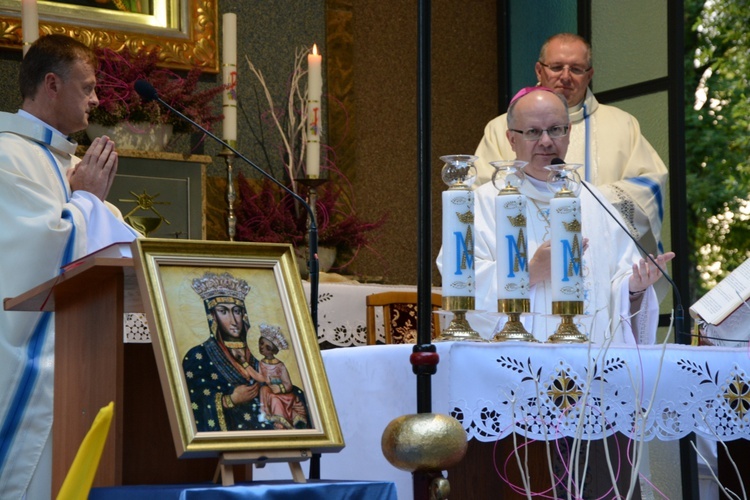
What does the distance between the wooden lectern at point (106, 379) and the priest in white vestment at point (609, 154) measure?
292cm

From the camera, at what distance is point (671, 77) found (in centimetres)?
598

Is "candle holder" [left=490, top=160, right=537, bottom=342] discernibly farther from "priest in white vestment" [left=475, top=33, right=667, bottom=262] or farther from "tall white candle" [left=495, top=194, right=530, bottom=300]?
"priest in white vestment" [left=475, top=33, right=667, bottom=262]

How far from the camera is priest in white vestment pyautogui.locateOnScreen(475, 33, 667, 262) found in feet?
16.7

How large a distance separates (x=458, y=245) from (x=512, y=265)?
0.48 feet

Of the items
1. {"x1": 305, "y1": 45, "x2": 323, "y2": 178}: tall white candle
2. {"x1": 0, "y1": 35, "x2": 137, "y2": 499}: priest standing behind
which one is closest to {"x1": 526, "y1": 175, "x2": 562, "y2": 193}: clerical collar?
{"x1": 0, "y1": 35, "x2": 137, "y2": 499}: priest standing behind

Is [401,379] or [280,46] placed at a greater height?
[280,46]

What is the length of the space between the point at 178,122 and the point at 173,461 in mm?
3239

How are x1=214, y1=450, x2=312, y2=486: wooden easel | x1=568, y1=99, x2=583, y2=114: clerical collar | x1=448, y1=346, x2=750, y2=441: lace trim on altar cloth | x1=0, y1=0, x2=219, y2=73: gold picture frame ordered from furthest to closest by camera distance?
x1=0, y1=0, x2=219, y2=73: gold picture frame → x1=568, y1=99, x2=583, y2=114: clerical collar → x1=448, y1=346, x2=750, y2=441: lace trim on altar cloth → x1=214, y1=450, x2=312, y2=486: wooden easel

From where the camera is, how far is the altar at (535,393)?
2428mm

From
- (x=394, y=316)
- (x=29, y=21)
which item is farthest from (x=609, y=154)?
(x=29, y=21)

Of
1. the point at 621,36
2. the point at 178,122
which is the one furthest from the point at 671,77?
the point at 178,122

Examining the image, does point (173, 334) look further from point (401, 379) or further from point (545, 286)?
point (545, 286)

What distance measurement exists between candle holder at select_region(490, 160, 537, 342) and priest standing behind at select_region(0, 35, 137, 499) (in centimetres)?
108

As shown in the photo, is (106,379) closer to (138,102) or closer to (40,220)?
(40,220)
